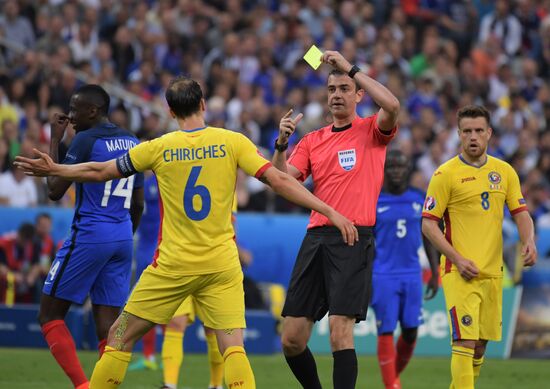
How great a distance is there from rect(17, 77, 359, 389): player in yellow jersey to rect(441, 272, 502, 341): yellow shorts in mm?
1973

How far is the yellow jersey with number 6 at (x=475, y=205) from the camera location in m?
9.92

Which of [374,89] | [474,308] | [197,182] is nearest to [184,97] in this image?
[197,182]

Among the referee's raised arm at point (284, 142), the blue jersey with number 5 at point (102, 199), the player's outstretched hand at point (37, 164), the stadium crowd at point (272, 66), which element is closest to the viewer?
the player's outstretched hand at point (37, 164)

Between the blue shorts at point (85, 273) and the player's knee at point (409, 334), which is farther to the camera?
the player's knee at point (409, 334)

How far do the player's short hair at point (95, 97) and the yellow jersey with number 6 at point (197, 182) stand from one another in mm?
1835

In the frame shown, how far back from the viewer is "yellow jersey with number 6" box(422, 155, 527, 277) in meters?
9.92

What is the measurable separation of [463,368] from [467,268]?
834mm

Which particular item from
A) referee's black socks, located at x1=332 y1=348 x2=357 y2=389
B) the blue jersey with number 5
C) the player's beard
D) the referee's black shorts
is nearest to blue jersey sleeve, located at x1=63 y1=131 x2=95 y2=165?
the blue jersey with number 5

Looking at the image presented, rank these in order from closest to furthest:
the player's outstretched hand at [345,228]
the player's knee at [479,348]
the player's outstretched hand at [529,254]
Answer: the player's outstretched hand at [345,228] < the player's outstretched hand at [529,254] < the player's knee at [479,348]

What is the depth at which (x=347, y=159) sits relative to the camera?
9.44m

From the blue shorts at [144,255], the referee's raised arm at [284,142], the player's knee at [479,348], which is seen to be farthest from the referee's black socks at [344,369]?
the blue shorts at [144,255]

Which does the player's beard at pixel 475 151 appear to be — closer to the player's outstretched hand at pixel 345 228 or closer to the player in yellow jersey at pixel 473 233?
the player in yellow jersey at pixel 473 233

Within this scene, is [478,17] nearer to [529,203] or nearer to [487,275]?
[529,203]

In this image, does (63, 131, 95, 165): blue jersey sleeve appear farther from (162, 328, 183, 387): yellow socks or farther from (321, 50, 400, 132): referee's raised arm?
(162, 328, 183, 387): yellow socks
